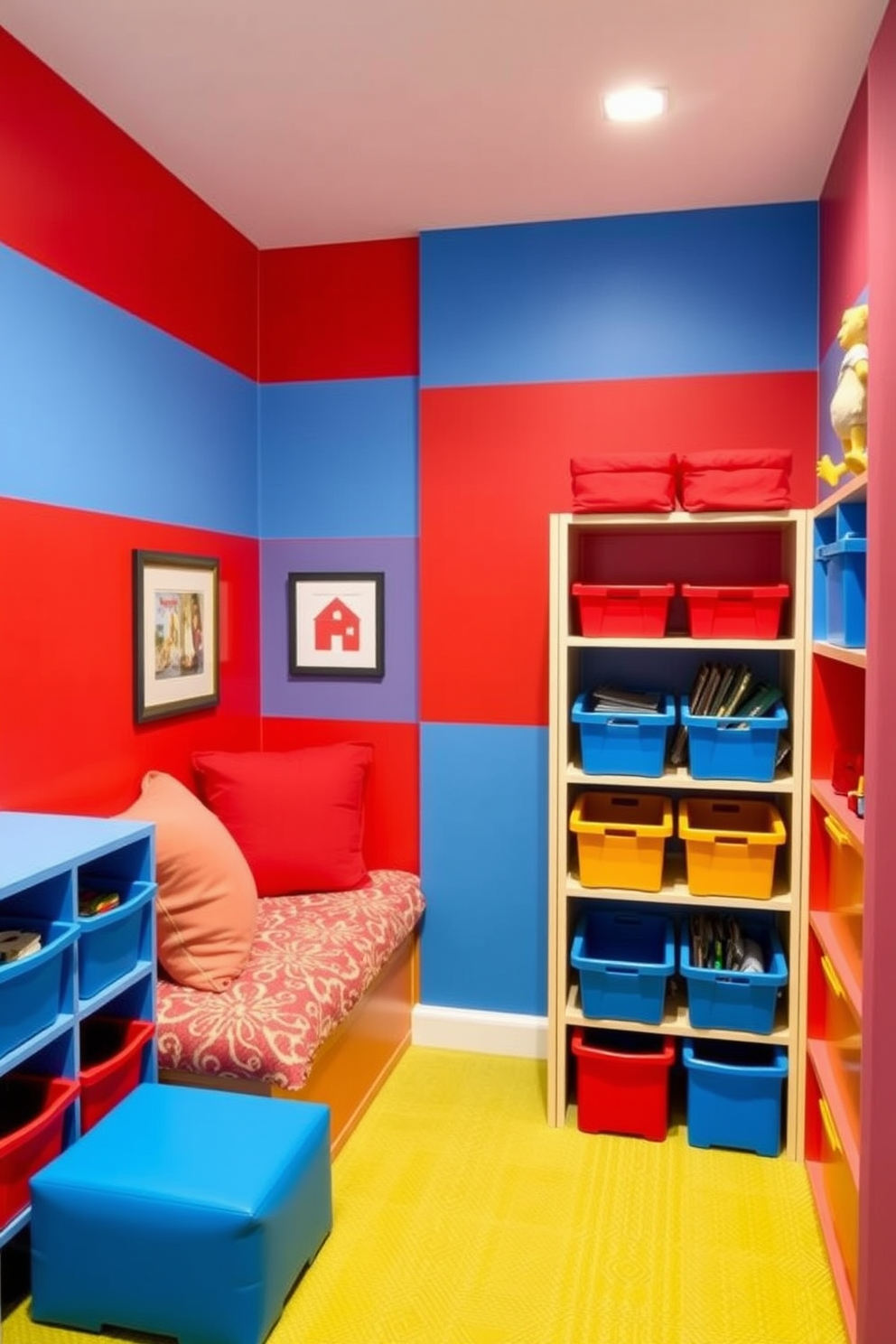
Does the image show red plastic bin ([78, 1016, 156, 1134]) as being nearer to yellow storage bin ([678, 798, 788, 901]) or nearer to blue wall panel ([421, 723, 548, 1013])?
blue wall panel ([421, 723, 548, 1013])

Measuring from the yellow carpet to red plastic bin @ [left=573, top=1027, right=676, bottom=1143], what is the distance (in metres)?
0.04

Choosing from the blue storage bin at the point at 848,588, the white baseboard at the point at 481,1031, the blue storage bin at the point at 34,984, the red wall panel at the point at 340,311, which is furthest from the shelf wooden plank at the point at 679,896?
the red wall panel at the point at 340,311

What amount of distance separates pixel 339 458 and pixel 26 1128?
231cm

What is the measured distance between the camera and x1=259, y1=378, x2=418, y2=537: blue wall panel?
11.4 ft

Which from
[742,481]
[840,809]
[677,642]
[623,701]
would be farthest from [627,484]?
[840,809]

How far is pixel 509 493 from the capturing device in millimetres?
3316

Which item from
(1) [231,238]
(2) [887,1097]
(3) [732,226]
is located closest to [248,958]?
(2) [887,1097]

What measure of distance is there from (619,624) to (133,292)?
1596 mm

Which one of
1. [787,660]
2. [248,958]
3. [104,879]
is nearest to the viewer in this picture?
[104,879]

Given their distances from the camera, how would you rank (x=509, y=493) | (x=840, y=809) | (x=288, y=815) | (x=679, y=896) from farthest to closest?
(x=509, y=493)
(x=288, y=815)
(x=679, y=896)
(x=840, y=809)

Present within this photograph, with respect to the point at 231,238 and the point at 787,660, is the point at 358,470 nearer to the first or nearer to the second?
the point at 231,238

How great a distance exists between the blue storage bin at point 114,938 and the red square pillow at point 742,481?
1705 mm

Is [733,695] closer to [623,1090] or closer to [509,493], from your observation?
[509,493]

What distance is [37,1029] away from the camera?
74.2 inches
